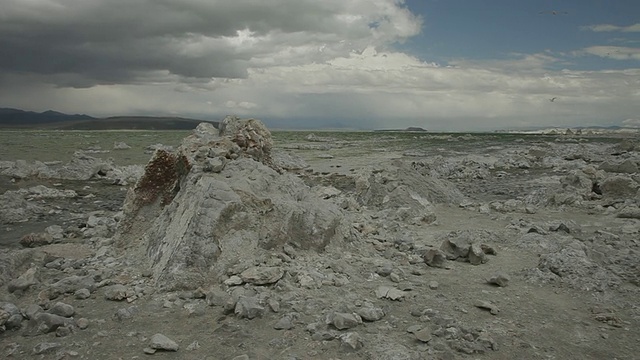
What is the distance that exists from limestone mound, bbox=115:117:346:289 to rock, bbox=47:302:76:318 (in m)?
1.29

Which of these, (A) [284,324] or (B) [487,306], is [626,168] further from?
(A) [284,324]

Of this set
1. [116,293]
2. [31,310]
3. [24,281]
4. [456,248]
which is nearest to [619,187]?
[456,248]

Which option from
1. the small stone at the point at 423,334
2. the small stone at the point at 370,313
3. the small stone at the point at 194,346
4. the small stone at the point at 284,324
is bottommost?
the small stone at the point at 194,346

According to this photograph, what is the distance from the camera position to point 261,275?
7.14m

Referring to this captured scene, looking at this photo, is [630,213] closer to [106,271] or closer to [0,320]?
[106,271]

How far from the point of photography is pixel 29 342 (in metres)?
5.69

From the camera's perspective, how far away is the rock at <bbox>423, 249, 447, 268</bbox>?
336 inches

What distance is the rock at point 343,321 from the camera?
590cm

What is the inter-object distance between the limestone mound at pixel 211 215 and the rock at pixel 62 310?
1291mm

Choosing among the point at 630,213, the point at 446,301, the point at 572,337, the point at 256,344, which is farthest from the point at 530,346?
the point at 630,213

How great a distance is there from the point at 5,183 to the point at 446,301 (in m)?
21.7

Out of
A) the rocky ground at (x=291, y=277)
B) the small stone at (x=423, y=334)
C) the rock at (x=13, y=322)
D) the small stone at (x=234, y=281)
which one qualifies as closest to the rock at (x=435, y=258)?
the rocky ground at (x=291, y=277)

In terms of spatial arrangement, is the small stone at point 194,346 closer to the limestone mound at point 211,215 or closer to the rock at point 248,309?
the rock at point 248,309

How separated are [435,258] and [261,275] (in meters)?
3.41
